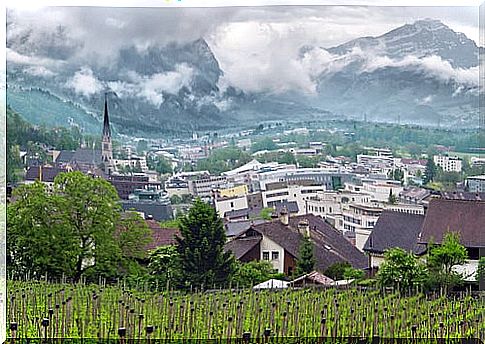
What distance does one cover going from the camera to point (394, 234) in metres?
4.84

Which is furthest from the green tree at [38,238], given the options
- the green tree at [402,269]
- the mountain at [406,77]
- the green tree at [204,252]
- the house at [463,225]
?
the house at [463,225]

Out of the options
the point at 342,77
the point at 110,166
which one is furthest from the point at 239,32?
the point at 110,166

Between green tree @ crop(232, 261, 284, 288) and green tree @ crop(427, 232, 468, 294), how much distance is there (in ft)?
2.19

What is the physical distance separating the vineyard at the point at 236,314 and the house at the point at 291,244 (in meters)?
0.14

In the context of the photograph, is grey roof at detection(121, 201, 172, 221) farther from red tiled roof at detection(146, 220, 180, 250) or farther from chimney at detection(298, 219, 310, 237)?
chimney at detection(298, 219, 310, 237)

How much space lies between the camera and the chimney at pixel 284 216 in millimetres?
4953

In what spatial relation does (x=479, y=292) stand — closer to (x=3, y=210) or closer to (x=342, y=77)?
(x=342, y=77)

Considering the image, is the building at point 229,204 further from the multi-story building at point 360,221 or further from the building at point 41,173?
the building at point 41,173

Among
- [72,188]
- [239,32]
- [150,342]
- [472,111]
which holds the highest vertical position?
[239,32]

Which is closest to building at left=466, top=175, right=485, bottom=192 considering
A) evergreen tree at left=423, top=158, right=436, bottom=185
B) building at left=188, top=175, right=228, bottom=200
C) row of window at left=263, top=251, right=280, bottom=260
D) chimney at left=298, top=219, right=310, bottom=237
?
evergreen tree at left=423, top=158, right=436, bottom=185

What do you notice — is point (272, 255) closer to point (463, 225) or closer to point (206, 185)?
point (206, 185)

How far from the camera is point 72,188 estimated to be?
4.95 metres

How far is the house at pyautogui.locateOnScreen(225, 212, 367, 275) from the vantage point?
192 inches

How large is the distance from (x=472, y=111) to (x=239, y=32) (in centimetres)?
107
